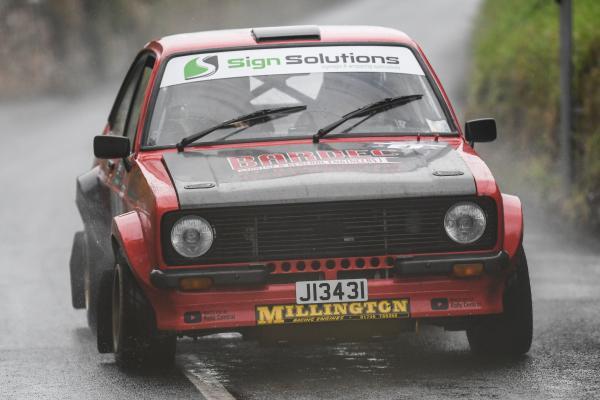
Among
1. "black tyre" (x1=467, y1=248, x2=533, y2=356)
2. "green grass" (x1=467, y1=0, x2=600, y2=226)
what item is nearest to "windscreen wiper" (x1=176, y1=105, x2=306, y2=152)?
"black tyre" (x1=467, y1=248, x2=533, y2=356)

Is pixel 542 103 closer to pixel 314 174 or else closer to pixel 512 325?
pixel 512 325

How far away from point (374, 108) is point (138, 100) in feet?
5.63

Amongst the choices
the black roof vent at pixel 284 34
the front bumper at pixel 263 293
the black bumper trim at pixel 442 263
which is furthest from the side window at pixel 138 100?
the black bumper trim at pixel 442 263

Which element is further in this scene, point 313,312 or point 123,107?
point 123,107

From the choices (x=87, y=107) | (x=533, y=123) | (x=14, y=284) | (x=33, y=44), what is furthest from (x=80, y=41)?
(x=14, y=284)

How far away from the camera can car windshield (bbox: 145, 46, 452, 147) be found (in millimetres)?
9133

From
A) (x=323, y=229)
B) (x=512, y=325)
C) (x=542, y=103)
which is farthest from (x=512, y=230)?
(x=542, y=103)

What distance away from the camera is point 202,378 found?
8469 millimetres

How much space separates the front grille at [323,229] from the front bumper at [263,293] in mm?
91

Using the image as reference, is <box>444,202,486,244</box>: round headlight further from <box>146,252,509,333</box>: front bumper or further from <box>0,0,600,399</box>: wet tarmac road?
<box>0,0,600,399</box>: wet tarmac road

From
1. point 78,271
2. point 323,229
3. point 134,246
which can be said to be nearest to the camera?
point 323,229

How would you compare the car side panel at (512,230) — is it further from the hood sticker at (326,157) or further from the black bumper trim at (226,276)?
the black bumper trim at (226,276)

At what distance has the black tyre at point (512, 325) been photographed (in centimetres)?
846

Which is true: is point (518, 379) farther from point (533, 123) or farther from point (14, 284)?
point (533, 123)
